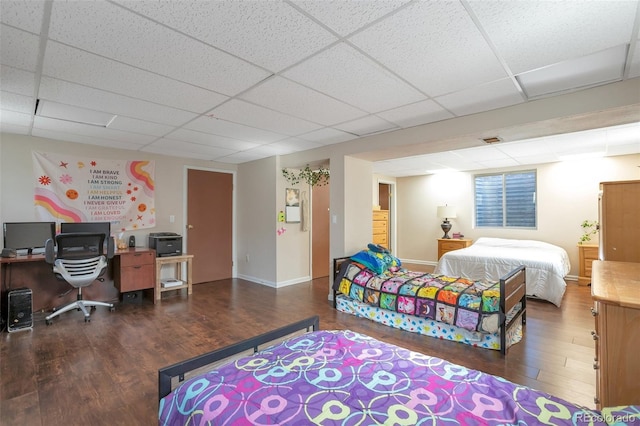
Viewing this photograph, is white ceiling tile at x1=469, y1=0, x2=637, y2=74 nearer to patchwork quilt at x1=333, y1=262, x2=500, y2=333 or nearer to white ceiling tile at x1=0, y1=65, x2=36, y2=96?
patchwork quilt at x1=333, y1=262, x2=500, y2=333

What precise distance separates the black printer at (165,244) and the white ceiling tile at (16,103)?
6.91 feet

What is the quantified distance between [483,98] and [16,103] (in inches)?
167

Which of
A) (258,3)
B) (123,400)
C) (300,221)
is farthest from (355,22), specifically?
(300,221)

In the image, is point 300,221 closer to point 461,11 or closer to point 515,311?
point 515,311

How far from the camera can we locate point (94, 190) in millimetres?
4395

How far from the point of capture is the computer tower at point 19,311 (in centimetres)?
310

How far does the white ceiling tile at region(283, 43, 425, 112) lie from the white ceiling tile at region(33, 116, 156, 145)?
2.70 m

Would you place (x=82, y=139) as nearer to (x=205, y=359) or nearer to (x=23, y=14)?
(x=23, y=14)

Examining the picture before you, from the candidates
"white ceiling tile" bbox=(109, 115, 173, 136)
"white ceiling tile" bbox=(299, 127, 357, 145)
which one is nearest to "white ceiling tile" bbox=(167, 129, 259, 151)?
"white ceiling tile" bbox=(109, 115, 173, 136)

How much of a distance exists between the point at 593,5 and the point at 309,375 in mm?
2251

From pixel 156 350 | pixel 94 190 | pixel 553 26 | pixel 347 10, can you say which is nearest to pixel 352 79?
pixel 347 10

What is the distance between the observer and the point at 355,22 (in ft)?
5.53

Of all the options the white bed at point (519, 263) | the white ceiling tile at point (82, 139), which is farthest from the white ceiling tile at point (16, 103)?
the white bed at point (519, 263)

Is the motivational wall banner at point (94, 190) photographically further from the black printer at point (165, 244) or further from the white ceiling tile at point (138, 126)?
the white ceiling tile at point (138, 126)
